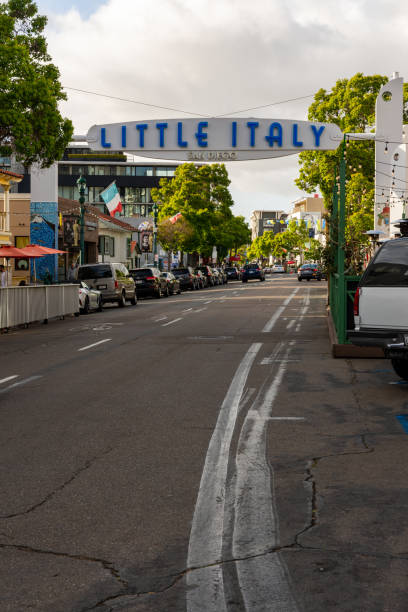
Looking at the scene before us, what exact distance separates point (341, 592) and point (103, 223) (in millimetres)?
62991

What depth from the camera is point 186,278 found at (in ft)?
187

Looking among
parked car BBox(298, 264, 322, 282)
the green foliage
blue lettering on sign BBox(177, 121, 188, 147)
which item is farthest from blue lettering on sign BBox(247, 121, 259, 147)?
the green foliage

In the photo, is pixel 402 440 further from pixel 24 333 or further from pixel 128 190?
pixel 128 190

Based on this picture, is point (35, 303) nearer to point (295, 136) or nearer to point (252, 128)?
point (252, 128)

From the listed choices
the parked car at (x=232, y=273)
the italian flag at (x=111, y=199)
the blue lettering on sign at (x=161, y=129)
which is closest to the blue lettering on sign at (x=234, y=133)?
the blue lettering on sign at (x=161, y=129)

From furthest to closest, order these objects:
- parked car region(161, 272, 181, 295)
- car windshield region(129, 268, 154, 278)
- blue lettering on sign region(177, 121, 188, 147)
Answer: parked car region(161, 272, 181, 295) < car windshield region(129, 268, 154, 278) < blue lettering on sign region(177, 121, 188, 147)

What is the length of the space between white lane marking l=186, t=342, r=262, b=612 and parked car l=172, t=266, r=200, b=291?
4838 centimetres

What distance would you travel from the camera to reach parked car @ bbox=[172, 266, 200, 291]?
187 feet

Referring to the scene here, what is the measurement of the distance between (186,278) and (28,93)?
110ft

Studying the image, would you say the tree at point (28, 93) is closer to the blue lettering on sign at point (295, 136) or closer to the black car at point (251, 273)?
the blue lettering on sign at point (295, 136)

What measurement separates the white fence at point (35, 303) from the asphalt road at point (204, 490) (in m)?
9.83

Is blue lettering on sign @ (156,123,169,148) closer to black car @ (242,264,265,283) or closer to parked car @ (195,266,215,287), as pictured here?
parked car @ (195,266,215,287)

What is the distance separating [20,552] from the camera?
179 inches

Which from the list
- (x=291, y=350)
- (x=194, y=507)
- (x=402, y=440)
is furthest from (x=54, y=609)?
(x=291, y=350)
